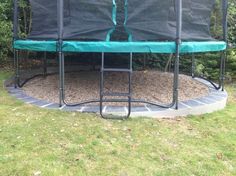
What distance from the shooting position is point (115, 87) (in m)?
5.72

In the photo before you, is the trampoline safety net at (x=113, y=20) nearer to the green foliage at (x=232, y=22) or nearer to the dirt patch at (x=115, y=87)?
the dirt patch at (x=115, y=87)

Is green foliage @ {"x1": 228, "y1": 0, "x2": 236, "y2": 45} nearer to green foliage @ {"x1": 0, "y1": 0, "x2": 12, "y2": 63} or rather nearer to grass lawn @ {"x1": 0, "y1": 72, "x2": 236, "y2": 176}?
grass lawn @ {"x1": 0, "y1": 72, "x2": 236, "y2": 176}

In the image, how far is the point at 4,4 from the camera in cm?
720

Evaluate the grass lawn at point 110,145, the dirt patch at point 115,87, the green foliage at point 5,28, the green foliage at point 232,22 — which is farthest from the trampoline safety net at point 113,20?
the green foliage at point 232,22

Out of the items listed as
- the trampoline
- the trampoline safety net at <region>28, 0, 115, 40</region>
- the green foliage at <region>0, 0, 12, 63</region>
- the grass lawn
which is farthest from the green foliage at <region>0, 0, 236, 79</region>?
the grass lawn

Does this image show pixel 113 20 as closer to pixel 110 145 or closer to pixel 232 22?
pixel 110 145

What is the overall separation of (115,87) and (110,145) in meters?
2.24

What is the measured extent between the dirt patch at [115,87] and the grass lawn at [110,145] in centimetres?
80

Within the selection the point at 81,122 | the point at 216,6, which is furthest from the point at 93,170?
the point at 216,6

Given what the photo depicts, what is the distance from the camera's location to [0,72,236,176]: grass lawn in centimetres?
314

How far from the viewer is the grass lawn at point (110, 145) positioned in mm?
3139

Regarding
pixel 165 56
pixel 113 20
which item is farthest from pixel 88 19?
pixel 165 56

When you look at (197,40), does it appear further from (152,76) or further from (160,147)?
(160,147)

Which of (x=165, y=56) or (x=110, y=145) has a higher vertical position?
(x=165, y=56)
